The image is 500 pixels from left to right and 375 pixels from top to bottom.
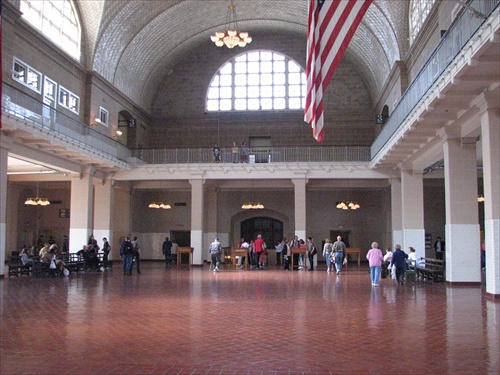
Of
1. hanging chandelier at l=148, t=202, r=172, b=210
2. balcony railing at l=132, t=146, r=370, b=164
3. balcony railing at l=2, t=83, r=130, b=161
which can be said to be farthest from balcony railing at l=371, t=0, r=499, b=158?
hanging chandelier at l=148, t=202, r=172, b=210

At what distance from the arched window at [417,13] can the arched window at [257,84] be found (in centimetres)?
1164

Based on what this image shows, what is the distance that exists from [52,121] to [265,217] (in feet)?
55.4

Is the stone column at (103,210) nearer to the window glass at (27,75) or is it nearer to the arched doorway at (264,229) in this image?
the window glass at (27,75)

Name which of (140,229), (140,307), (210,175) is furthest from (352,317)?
(140,229)

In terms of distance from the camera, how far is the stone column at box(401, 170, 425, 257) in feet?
72.0

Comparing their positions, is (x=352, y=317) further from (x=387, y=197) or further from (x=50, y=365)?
(x=387, y=197)

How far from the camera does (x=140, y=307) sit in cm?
1063

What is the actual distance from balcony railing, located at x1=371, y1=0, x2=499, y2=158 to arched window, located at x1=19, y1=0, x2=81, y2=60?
1432cm

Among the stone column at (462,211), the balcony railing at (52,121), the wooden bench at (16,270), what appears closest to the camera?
the stone column at (462,211)

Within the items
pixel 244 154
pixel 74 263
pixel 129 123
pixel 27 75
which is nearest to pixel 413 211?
pixel 244 154

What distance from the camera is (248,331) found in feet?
26.5

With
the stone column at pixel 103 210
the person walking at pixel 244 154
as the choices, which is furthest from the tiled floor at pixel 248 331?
the person walking at pixel 244 154

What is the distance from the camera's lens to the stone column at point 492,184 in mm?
12352

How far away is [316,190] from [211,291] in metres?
19.8
